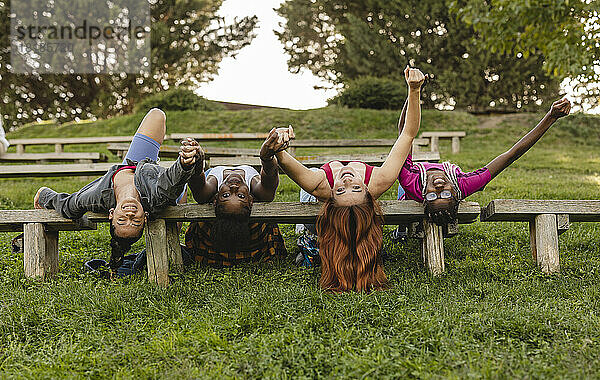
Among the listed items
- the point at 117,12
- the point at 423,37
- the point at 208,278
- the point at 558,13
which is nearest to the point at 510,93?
the point at 423,37

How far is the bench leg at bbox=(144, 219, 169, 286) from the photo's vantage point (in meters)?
4.36

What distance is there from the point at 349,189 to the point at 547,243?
170cm

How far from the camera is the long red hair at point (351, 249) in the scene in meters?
4.17

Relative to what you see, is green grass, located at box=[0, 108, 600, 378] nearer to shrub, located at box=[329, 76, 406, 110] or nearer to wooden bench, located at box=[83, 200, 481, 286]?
wooden bench, located at box=[83, 200, 481, 286]

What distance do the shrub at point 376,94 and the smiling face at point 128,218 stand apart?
15.0 metres

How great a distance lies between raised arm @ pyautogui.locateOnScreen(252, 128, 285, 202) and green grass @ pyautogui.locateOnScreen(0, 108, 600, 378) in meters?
0.63

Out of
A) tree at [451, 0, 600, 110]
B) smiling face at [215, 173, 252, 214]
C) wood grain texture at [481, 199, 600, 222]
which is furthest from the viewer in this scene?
tree at [451, 0, 600, 110]

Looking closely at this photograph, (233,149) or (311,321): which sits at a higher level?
(233,149)

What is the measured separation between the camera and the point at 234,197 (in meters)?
4.33

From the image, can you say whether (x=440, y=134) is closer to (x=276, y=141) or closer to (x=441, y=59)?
(x=276, y=141)

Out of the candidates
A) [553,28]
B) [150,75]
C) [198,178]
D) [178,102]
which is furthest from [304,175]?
[150,75]

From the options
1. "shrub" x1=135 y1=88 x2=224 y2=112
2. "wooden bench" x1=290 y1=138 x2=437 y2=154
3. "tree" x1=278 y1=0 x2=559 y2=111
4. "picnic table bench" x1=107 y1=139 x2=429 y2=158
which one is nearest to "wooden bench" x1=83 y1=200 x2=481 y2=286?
"picnic table bench" x1=107 y1=139 x2=429 y2=158

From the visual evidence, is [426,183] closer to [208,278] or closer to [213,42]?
[208,278]

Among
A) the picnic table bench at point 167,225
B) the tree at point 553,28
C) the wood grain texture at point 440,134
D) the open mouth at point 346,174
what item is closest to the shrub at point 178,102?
the wood grain texture at point 440,134
